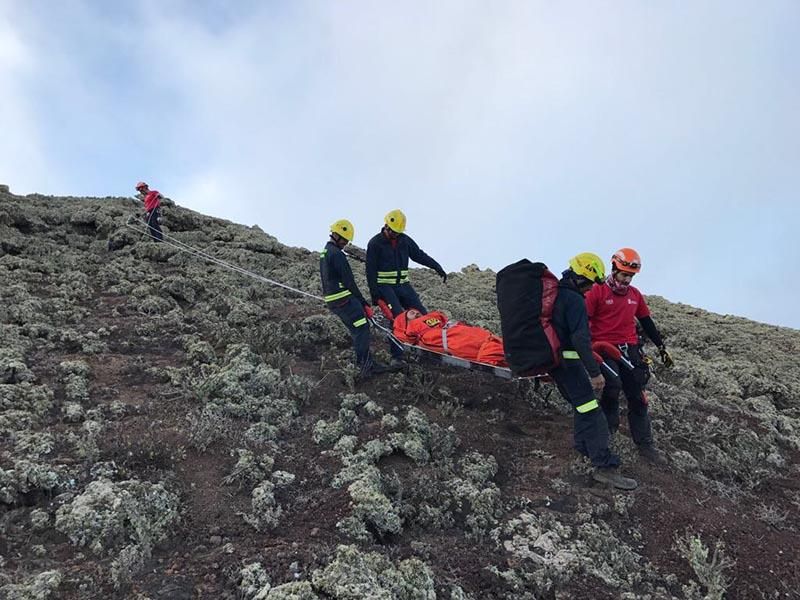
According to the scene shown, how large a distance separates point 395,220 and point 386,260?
23.8 inches

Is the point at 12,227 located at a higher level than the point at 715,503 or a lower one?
higher

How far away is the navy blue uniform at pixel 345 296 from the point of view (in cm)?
742

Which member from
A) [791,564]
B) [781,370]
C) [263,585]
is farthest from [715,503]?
[781,370]

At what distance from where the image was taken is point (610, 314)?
629cm

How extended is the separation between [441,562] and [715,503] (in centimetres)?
314

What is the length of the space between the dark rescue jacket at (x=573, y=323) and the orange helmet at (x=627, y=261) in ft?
2.26

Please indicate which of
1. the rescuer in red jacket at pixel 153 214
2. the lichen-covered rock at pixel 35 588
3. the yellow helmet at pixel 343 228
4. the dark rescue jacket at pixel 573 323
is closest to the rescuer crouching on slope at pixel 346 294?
the yellow helmet at pixel 343 228

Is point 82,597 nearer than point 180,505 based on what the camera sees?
Yes

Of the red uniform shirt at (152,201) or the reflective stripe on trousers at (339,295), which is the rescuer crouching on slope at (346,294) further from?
the red uniform shirt at (152,201)

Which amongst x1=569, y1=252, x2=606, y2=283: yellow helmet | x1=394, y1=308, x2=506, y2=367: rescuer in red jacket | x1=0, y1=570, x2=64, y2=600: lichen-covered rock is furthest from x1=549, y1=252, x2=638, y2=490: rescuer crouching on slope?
x1=0, y1=570, x2=64, y2=600: lichen-covered rock

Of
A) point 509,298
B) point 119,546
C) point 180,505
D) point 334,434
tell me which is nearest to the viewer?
point 119,546

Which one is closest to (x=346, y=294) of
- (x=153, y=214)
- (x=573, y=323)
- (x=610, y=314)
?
(x=573, y=323)

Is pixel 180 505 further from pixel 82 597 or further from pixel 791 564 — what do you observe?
pixel 791 564

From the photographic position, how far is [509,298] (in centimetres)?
568
